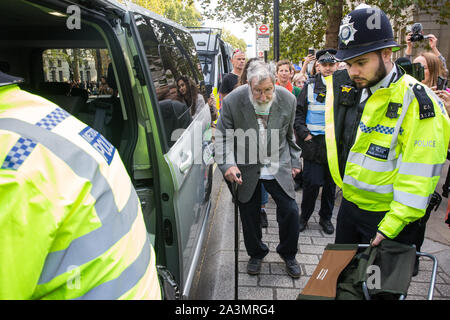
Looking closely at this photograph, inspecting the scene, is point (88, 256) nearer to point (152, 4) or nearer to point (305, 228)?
point (305, 228)

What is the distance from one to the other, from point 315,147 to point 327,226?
91 centimetres

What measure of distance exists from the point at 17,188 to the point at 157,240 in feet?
5.00

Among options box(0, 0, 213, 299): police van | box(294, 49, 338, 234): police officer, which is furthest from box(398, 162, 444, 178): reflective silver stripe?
box(294, 49, 338, 234): police officer

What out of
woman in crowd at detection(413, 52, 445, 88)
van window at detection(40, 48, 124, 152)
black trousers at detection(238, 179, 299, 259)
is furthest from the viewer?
woman in crowd at detection(413, 52, 445, 88)

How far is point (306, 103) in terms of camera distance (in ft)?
13.7

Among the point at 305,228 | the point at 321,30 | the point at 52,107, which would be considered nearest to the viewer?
the point at 52,107

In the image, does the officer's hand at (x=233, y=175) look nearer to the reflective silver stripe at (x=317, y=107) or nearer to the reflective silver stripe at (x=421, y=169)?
the reflective silver stripe at (x=421, y=169)

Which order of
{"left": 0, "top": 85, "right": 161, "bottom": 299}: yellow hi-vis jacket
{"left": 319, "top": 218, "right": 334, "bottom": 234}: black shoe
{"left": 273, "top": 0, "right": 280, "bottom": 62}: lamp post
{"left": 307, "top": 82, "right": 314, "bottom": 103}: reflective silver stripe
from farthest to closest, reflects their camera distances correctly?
{"left": 273, "top": 0, "right": 280, "bottom": 62}: lamp post
{"left": 307, "top": 82, "right": 314, "bottom": 103}: reflective silver stripe
{"left": 319, "top": 218, "right": 334, "bottom": 234}: black shoe
{"left": 0, "top": 85, "right": 161, "bottom": 299}: yellow hi-vis jacket

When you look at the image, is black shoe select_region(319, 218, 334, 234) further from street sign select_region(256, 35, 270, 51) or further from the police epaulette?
street sign select_region(256, 35, 270, 51)

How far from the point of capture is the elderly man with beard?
2.97m

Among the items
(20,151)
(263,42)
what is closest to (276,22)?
(263,42)

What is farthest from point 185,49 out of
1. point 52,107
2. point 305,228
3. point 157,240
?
point 52,107

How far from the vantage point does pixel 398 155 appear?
189 centimetres

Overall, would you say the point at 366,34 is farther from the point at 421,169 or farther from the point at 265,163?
the point at 265,163
